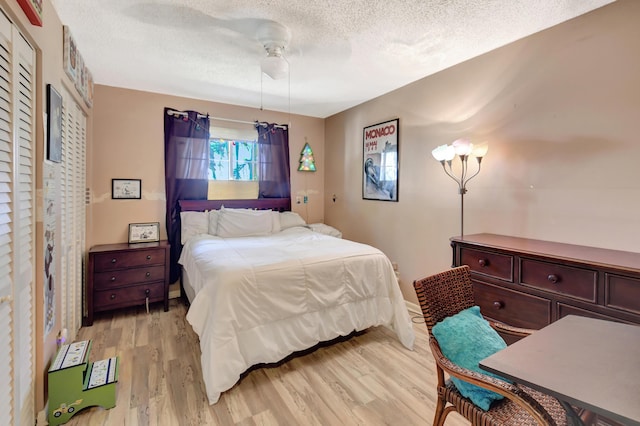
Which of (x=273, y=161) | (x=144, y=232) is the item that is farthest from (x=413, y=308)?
(x=144, y=232)

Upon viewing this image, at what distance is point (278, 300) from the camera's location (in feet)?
7.21

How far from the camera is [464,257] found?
88.2 inches

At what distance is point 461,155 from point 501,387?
190 cm

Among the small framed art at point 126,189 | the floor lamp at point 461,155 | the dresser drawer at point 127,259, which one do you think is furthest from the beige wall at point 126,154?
the floor lamp at point 461,155

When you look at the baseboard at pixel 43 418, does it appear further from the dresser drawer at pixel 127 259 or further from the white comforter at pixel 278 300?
the dresser drawer at pixel 127 259

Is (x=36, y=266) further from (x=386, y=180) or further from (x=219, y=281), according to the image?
(x=386, y=180)

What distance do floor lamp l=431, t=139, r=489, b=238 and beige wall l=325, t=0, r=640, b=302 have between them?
69 millimetres

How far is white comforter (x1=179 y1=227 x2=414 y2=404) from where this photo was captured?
1978 millimetres

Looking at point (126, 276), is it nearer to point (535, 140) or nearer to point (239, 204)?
point (239, 204)

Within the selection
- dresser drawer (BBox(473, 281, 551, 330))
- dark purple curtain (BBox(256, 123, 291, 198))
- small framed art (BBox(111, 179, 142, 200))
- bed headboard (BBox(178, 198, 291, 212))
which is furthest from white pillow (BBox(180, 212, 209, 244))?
dresser drawer (BBox(473, 281, 551, 330))

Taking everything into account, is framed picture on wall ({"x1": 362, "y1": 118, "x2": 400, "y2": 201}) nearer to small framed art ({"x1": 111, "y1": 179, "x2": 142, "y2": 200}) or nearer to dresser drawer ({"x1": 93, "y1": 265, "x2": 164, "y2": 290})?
dresser drawer ({"x1": 93, "y1": 265, "x2": 164, "y2": 290})

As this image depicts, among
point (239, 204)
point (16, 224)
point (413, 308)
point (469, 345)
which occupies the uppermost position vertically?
point (239, 204)

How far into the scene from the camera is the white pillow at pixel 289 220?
4.07 meters

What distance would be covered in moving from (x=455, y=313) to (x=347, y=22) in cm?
196
